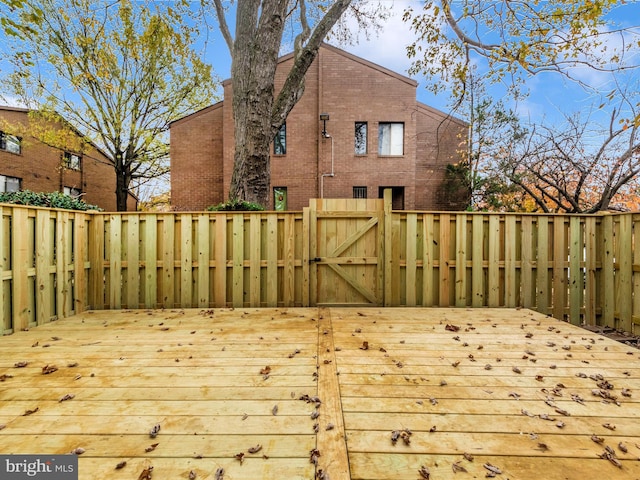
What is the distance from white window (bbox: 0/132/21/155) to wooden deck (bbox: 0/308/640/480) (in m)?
16.6

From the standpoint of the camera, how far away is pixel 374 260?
4.45 meters

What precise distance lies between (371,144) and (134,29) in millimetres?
10010

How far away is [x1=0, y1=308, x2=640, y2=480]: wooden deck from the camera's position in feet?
4.50

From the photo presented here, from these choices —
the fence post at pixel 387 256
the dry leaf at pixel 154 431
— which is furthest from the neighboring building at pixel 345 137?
the dry leaf at pixel 154 431

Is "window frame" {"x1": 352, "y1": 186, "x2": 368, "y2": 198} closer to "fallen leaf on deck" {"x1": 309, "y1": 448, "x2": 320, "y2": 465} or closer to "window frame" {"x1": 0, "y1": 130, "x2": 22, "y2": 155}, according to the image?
"fallen leaf on deck" {"x1": 309, "y1": 448, "x2": 320, "y2": 465}

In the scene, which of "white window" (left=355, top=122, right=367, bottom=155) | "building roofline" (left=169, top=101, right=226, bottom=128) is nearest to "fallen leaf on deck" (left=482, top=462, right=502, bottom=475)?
"white window" (left=355, top=122, right=367, bottom=155)

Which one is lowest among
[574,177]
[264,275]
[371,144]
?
[264,275]

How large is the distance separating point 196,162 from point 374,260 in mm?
10970

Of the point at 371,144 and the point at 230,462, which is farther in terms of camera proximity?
the point at 371,144

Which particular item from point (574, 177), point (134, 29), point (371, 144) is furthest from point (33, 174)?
point (574, 177)

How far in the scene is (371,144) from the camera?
12414 millimetres

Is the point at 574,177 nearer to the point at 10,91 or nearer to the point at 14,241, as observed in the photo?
the point at 14,241

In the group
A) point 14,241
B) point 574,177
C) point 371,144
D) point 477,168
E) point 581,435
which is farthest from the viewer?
point 371,144

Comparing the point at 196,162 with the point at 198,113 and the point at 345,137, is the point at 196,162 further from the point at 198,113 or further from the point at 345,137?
the point at 345,137
